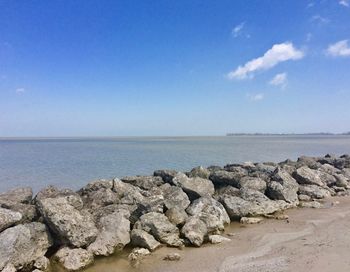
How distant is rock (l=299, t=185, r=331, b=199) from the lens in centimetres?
1708

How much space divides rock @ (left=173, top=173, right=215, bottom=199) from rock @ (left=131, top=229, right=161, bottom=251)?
4.27 metres

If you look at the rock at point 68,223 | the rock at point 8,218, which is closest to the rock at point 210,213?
the rock at point 68,223

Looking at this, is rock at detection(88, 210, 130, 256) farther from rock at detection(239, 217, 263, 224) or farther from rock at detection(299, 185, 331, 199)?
rock at detection(299, 185, 331, 199)

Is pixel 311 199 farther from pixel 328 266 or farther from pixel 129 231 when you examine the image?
pixel 129 231

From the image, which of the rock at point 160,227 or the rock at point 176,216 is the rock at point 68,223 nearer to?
the rock at point 160,227

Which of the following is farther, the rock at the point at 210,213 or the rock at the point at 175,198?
the rock at the point at 175,198

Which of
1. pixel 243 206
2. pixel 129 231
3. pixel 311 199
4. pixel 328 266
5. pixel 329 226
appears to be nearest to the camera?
pixel 328 266

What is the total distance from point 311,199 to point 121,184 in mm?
9663

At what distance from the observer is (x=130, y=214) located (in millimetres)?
11875

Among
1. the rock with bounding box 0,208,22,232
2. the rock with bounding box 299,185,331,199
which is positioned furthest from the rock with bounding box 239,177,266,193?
the rock with bounding box 0,208,22,232

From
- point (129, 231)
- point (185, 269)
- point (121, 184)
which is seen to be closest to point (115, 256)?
point (129, 231)

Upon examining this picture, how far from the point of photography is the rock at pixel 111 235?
9633mm

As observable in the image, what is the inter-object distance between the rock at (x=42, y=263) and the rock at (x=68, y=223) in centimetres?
82

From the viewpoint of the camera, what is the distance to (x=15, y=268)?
27.4ft
